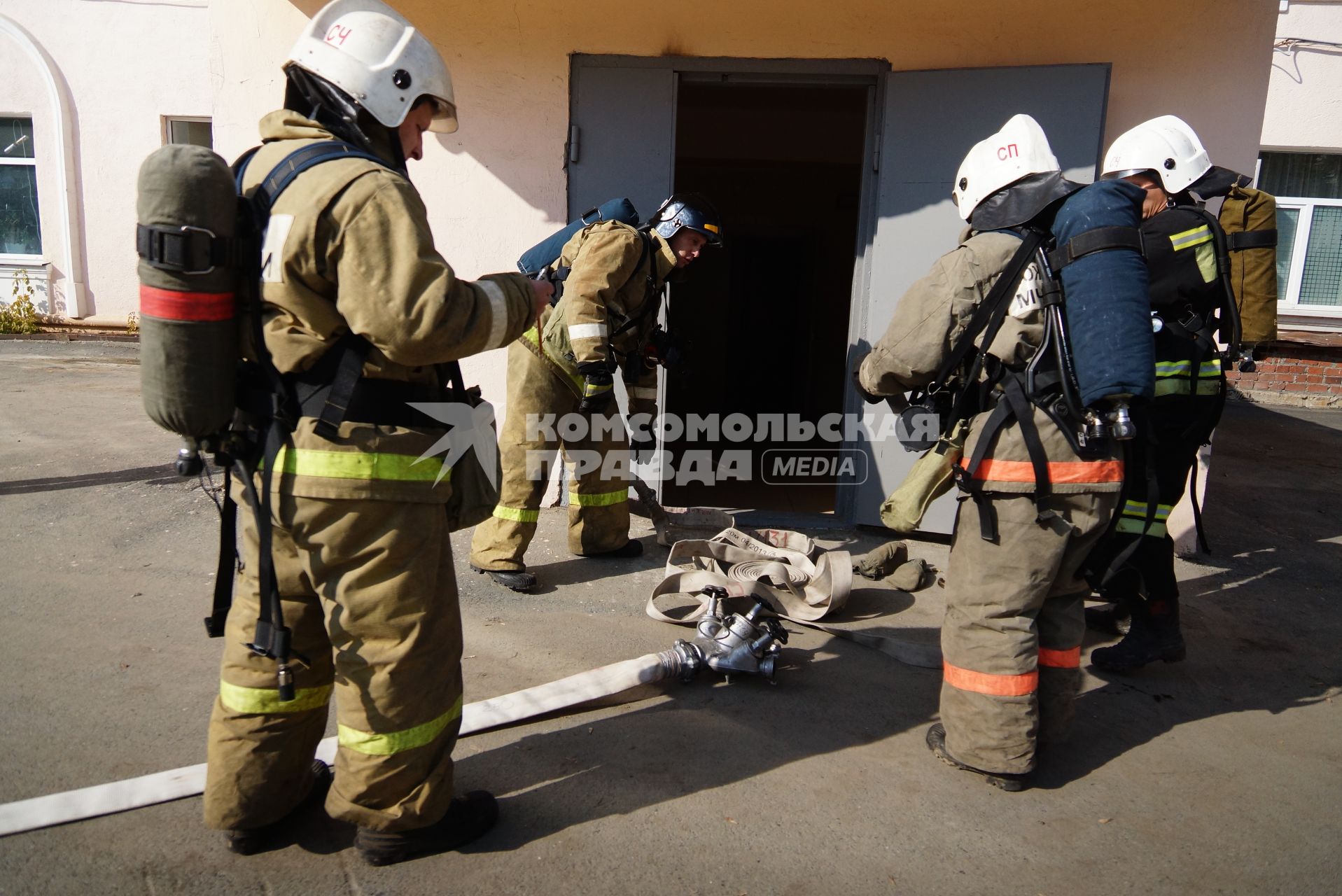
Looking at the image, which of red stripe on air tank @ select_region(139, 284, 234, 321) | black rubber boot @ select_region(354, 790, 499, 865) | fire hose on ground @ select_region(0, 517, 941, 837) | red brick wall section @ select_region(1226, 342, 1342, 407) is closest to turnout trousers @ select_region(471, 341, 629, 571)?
fire hose on ground @ select_region(0, 517, 941, 837)

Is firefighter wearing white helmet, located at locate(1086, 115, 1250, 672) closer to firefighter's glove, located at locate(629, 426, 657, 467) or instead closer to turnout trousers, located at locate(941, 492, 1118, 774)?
turnout trousers, located at locate(941, 492, 1118, 774)

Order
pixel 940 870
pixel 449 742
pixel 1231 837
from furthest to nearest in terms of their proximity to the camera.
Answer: pixel 1231 837 < pixel 940 870 < pixel 449 742

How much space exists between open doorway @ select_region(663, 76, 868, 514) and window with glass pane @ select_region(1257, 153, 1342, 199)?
195 inches

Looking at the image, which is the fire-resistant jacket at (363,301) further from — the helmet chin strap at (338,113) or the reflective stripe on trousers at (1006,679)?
the reflective stripe on trousers at (1006,679)

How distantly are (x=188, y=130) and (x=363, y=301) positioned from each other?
36.5ft

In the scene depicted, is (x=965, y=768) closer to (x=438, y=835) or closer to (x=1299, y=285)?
(x=438, y=835)

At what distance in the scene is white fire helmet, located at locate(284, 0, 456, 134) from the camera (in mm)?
2100

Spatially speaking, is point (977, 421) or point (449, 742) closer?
point (449, 742)

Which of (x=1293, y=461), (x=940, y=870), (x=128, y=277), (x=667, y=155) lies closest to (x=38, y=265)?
(x=128, y=277)

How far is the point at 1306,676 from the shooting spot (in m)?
3.70

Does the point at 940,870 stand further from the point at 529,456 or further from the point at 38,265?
the point at 38,265

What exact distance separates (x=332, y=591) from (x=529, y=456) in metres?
2.17

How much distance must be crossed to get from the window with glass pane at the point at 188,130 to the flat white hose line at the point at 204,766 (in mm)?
10291

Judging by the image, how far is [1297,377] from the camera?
10133 mm
